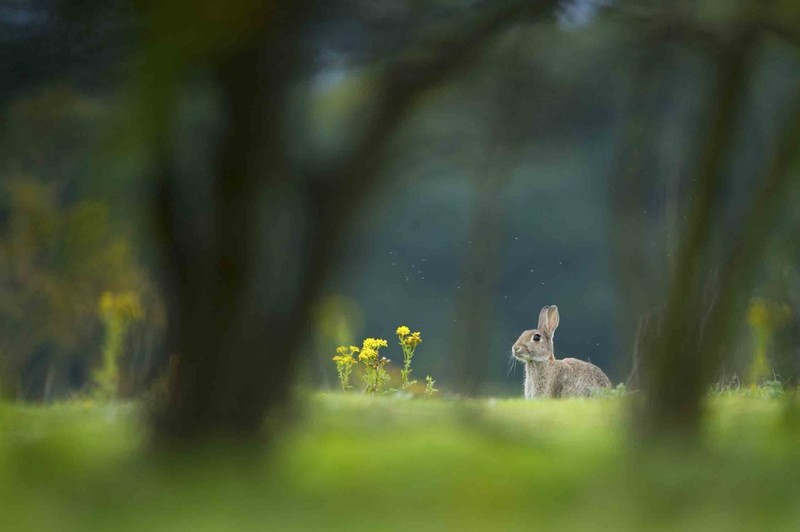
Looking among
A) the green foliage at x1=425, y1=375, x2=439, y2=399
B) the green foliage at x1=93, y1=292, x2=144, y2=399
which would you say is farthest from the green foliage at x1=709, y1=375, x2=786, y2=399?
the green foliage at x1=93, y1=292, x2=144, y2=399

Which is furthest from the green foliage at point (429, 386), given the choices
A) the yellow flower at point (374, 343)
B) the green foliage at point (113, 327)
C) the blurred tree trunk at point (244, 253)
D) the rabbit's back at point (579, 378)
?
the blurred tree trunk at point (244, 253)

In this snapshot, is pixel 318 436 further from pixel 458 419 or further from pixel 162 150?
pixel 162 150

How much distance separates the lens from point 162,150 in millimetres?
2906

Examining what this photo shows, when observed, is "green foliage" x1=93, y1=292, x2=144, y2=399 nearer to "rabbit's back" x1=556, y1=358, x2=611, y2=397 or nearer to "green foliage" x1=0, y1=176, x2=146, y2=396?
"green foliage" x1=0, y1=176, x2=146, y2=396

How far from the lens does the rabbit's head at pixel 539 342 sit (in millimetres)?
4914

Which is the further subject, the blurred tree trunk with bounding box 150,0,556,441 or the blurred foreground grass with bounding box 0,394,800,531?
the blurred tree trunk with bounding box 150,0,556,441

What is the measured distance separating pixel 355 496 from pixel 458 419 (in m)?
0.74

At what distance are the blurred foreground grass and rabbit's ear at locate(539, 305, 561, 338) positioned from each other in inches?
54.0

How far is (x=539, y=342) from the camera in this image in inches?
197

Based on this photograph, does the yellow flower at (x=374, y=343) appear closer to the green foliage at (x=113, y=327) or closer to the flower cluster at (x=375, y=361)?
the flower cluster at (x=375, y=361)

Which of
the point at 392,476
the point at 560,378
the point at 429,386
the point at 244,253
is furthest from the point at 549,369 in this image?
the point at 244,253

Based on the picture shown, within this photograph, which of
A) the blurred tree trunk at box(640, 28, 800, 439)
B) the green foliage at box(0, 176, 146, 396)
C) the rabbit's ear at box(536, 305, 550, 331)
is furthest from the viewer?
the rabbit's ear at box(536, 305, 550, 331)

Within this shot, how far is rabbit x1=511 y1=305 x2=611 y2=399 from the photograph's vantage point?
4922 mm

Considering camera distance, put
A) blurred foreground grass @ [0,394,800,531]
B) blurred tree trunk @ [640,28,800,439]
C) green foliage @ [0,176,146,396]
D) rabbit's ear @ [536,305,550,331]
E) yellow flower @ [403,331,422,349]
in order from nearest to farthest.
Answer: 1. blurred foreground grass @ [0,394,800,531]
2. blurred tree trunk @ [640,28,800,439]
3. green foliage @ [0,176,146,396]
4. yellow flower @ [403,331,422,349]
5. rabbit's ear @ [536,305,550,331]
